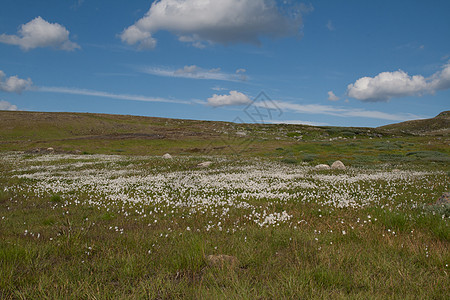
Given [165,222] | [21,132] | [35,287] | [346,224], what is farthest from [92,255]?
[21,132]

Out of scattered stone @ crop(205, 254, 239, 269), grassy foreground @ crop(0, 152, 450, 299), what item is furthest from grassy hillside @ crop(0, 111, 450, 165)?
scattered stone @ crop(205, 254, 239, 269)

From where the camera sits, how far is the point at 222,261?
5055 millimetres

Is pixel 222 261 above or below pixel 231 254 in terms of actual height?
above

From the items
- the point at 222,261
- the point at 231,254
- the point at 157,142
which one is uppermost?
the point at 222,261

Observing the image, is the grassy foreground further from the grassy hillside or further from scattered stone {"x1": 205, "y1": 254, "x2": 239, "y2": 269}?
the grassy hillside

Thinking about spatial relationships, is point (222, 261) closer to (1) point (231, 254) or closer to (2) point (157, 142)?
(1) point (231, 254)

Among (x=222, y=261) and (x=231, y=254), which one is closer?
(x=222, y=261)

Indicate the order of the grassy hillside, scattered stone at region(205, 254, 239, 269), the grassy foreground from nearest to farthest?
the grassy foreground → scattered stone at region(205, 254, 239, 269) → the grassy hillside

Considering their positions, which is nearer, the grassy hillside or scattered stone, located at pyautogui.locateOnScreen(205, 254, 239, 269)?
scattered stone, located at pyautogui.locateOnScreen(205, 254, 239, 269)

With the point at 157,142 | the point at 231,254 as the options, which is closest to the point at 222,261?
the point at 231,254

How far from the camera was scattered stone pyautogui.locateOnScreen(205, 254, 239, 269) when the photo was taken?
500 centimetres

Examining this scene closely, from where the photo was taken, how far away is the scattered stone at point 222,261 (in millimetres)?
4996

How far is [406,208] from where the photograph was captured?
1007 cm

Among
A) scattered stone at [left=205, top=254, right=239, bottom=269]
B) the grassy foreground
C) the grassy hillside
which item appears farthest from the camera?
the grassy hillside
